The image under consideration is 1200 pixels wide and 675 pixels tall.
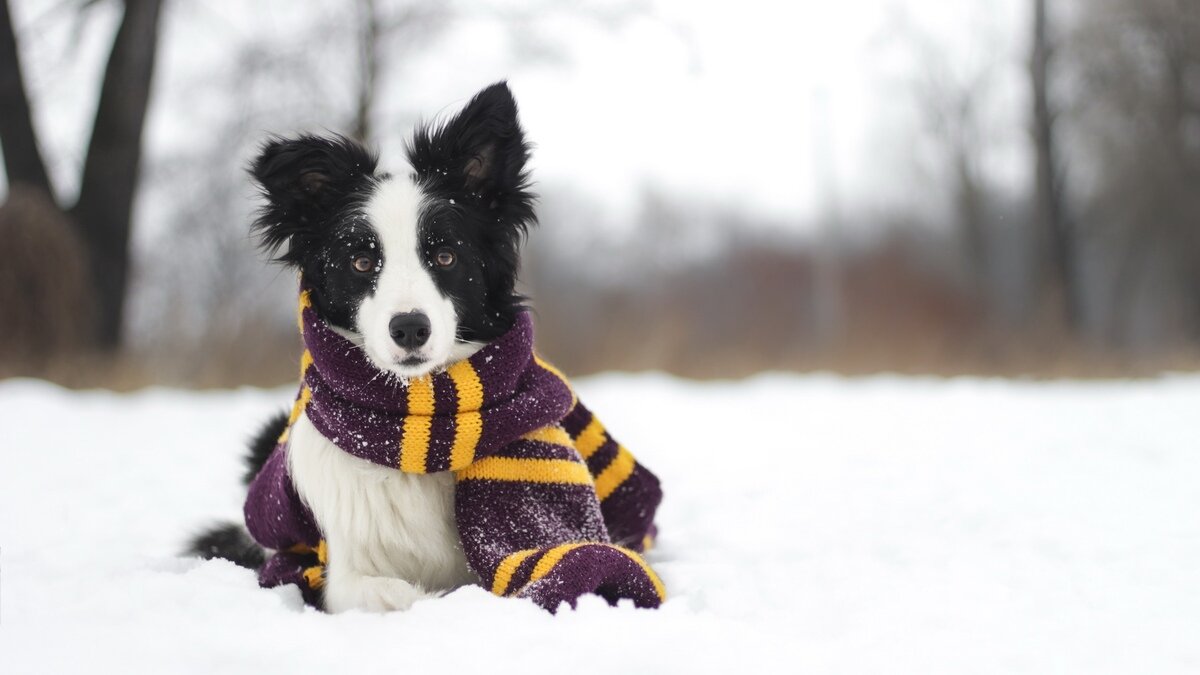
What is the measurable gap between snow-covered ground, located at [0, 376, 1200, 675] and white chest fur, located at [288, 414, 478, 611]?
20 cm

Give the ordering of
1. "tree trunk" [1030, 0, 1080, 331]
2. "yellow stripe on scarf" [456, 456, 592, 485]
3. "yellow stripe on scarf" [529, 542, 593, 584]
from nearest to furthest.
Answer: "yellow stripe on scarf" [529, 542, 593, 584] → "yellow stripe on scarf" [456, 456, 592, 485] → "tree trunk" [1030, 0, 1080, 331]

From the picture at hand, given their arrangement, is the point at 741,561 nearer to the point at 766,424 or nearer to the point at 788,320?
the point at 766,424

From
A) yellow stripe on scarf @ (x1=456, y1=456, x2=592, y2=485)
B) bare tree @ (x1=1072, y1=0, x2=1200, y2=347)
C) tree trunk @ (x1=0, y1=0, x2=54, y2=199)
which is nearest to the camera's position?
yellow stripe on scarf @ (x1=456, y1=456, x2=592, y2=485)

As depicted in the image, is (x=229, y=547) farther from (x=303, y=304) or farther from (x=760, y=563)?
(x=760, y=563)

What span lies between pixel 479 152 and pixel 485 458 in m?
0.90

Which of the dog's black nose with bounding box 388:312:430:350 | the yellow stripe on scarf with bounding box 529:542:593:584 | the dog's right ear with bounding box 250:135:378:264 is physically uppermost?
the dog's right ear with bounding box 250:135:378:264

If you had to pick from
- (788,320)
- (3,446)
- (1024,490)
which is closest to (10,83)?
(3,446)

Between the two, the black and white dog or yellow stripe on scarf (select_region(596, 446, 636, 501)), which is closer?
the black and white dog

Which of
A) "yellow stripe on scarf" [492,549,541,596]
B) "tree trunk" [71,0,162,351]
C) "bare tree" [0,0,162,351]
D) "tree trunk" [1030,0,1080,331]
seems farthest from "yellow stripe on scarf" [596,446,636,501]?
"tree trunk" [1030,0,1080,331]

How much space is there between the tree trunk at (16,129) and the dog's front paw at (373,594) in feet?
25.7

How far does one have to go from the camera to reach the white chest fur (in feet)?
7.91

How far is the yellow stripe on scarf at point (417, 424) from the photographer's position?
235 centimetres

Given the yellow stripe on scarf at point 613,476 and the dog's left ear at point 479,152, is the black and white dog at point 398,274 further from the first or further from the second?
the yellow stripe on scarf at point 613,476

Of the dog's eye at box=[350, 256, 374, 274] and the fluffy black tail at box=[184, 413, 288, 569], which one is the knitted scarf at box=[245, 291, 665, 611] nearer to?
the dog's eye at box=[350, 256, 374, 274]
